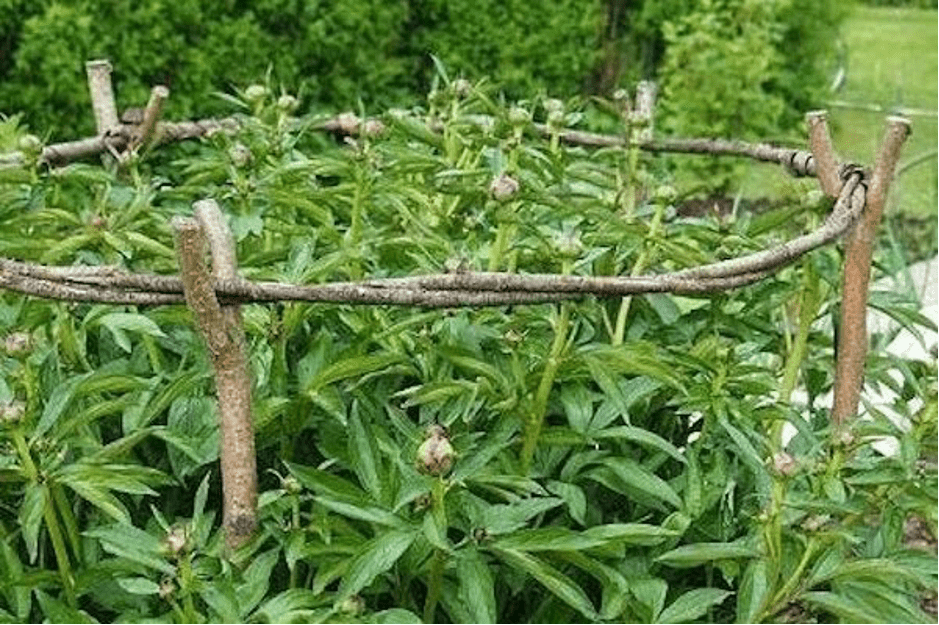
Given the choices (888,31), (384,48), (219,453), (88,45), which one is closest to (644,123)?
(219,453)

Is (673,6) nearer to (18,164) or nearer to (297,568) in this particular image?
(18,164)

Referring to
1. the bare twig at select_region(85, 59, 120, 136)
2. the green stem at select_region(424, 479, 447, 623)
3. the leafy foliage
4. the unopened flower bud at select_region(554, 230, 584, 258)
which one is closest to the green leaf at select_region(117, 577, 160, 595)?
the leafy foliage

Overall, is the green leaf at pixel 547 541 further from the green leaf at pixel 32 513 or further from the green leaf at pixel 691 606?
the green leaf at pixel 32 513

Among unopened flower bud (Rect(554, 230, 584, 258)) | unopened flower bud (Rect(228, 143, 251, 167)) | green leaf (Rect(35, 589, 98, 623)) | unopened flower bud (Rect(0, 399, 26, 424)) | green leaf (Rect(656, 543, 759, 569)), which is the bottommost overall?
green leaf (Rect(35, 589, 98, 623))

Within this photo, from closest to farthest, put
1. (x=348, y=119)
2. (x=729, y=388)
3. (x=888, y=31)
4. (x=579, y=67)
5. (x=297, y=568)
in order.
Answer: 1. (x=297, y=568)
2. (x=729, y=388)
3. (x=348, y=119)
4. (x=579, y=67)
5. (x=888, y=31)

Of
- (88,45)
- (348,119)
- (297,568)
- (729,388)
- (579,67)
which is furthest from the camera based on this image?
(579,67)

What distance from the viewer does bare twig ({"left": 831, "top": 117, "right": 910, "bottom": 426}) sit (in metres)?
1.60

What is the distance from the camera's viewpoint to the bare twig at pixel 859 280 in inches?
62.9

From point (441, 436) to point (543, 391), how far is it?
0.71ft

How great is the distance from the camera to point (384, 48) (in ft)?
18.9

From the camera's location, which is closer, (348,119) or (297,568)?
(297,568)

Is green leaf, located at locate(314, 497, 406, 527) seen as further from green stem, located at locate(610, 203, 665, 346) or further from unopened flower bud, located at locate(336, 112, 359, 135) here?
unopened flower bud, located at locate(336, 112, 359, 135)

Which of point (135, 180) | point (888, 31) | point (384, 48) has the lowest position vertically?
point (888, 31)

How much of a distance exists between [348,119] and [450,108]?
143 mm
